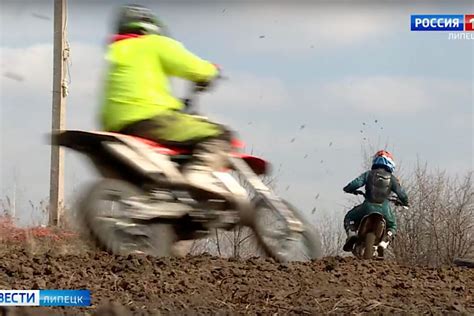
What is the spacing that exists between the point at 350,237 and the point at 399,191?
57 centimetres

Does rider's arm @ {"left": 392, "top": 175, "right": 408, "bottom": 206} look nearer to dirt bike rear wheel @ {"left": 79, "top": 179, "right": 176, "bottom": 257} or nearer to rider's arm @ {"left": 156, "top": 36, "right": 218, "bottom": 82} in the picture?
rider's arm @ {"left": 156, "top": 36, "right": 218, "bottom": 82}

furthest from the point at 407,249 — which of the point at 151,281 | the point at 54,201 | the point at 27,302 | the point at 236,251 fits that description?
the point at 27,302

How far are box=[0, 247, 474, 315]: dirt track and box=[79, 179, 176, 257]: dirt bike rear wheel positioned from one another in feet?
0.34

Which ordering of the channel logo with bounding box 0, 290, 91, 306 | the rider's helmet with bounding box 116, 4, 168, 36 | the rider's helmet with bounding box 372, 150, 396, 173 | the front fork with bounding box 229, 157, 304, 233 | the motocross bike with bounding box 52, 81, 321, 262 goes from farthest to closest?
the rider's helmet with bounding box 372, 150, 396, 173 < the front fork with bounding box 229, 157, 304, 233 < the rider's helmet with bounding box 116, 4, 168, 36 < the motocross bike with bounding box 52, 81, 321, 262 < the channel logo with bounding box 0, 290, 91, 306

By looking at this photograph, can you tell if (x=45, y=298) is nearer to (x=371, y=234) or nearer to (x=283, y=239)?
(x=283, y=239)

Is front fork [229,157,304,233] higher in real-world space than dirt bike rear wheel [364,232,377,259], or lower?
higher

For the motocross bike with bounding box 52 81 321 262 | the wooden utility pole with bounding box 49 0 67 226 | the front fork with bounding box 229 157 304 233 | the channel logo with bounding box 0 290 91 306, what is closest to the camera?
the channel logo with bounding box 0 290 91 306

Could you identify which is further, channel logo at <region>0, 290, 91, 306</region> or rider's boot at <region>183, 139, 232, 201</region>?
rider's boot at <region>183, 139, 232, 201</region>

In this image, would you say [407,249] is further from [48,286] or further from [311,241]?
[48,286]

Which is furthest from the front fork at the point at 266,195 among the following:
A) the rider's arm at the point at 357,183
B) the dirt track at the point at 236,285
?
the rider's arm at the point at 357,183

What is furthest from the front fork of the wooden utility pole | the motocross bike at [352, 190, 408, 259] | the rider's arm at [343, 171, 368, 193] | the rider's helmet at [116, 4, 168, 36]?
the motocross bike at [352, 190, 408, 259]

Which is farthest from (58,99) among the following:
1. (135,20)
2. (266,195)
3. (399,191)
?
(399,191)

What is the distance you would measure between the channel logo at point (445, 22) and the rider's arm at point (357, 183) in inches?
78.6

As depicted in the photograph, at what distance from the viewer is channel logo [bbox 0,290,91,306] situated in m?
4.43
